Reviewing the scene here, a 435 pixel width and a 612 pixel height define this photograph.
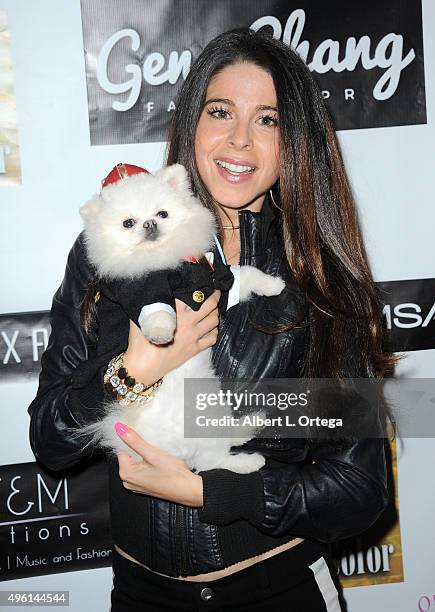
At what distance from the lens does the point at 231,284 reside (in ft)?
5.36

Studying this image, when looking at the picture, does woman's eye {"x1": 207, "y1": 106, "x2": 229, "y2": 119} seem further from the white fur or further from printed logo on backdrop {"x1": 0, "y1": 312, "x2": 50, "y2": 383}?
printed logo on backdrop {"x1": 0, "y1": 312, "x2": 50, "y2": 383}

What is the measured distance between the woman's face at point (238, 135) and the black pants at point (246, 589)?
0.91m

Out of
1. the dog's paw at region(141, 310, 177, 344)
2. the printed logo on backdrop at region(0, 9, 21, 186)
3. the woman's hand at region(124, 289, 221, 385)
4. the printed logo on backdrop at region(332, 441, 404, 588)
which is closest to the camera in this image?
the dog's paw at region(141, 310, 177, 344)

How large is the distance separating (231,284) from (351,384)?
0.38m

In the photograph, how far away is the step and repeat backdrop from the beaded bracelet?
916mm

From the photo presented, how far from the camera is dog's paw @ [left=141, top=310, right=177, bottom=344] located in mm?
1372

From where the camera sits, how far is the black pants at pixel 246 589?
146cm

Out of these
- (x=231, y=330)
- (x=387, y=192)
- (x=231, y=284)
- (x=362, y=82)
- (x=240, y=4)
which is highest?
(x=240, y=4)

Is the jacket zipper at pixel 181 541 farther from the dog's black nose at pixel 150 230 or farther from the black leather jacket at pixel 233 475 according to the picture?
the dog's black nose at pixel 150 230

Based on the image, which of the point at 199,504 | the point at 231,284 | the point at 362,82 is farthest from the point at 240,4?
the point at 199,504

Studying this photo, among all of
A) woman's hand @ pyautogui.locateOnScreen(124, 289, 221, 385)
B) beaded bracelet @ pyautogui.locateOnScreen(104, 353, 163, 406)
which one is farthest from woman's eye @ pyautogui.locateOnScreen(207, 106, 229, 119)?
beaded bracelet @ pyautogui.locateOnScreen(104, 353, 163, 406)

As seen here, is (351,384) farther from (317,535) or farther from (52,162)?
(52,162)

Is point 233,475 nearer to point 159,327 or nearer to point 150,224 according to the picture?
point 159,327

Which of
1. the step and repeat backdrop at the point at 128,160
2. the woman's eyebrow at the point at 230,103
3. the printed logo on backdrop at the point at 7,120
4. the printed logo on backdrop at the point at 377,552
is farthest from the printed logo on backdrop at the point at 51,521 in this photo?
the woman's eyebrow at the point at 230,103
